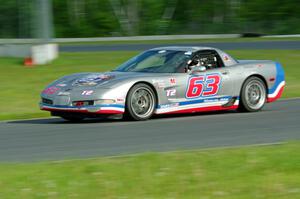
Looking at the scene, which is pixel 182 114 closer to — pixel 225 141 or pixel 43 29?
pixel 225 141

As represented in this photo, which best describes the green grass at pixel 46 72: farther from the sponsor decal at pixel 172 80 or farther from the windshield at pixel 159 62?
the sponsor decal at pixel 172 80

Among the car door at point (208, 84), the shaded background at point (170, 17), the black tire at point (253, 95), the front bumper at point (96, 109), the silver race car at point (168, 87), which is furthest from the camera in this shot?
the shaded background at point (170, 17)

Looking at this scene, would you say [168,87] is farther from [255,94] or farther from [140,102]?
[255,94]

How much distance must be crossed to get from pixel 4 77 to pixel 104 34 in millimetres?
37490

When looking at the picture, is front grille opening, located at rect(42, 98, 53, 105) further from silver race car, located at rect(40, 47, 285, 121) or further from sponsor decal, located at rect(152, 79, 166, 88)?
sponsor decal, located at rect(152, 79, 166, 88)

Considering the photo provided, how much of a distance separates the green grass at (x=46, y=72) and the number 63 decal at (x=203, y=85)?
3137 mm

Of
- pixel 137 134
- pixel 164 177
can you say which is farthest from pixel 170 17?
pixel 164 177

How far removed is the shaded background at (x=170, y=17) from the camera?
5212 cm

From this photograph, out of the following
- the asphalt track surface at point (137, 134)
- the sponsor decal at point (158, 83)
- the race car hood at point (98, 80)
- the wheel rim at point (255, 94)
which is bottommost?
the asphalt track surface at point (137, 134)

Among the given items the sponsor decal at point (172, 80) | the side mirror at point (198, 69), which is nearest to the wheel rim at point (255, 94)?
the side mirror at point (198, 69)

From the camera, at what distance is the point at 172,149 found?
9195 millimetres

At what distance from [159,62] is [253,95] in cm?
197

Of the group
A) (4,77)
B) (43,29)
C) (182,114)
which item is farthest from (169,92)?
(43,29)

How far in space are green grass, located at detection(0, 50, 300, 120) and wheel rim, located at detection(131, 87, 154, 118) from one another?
8.85 ft
